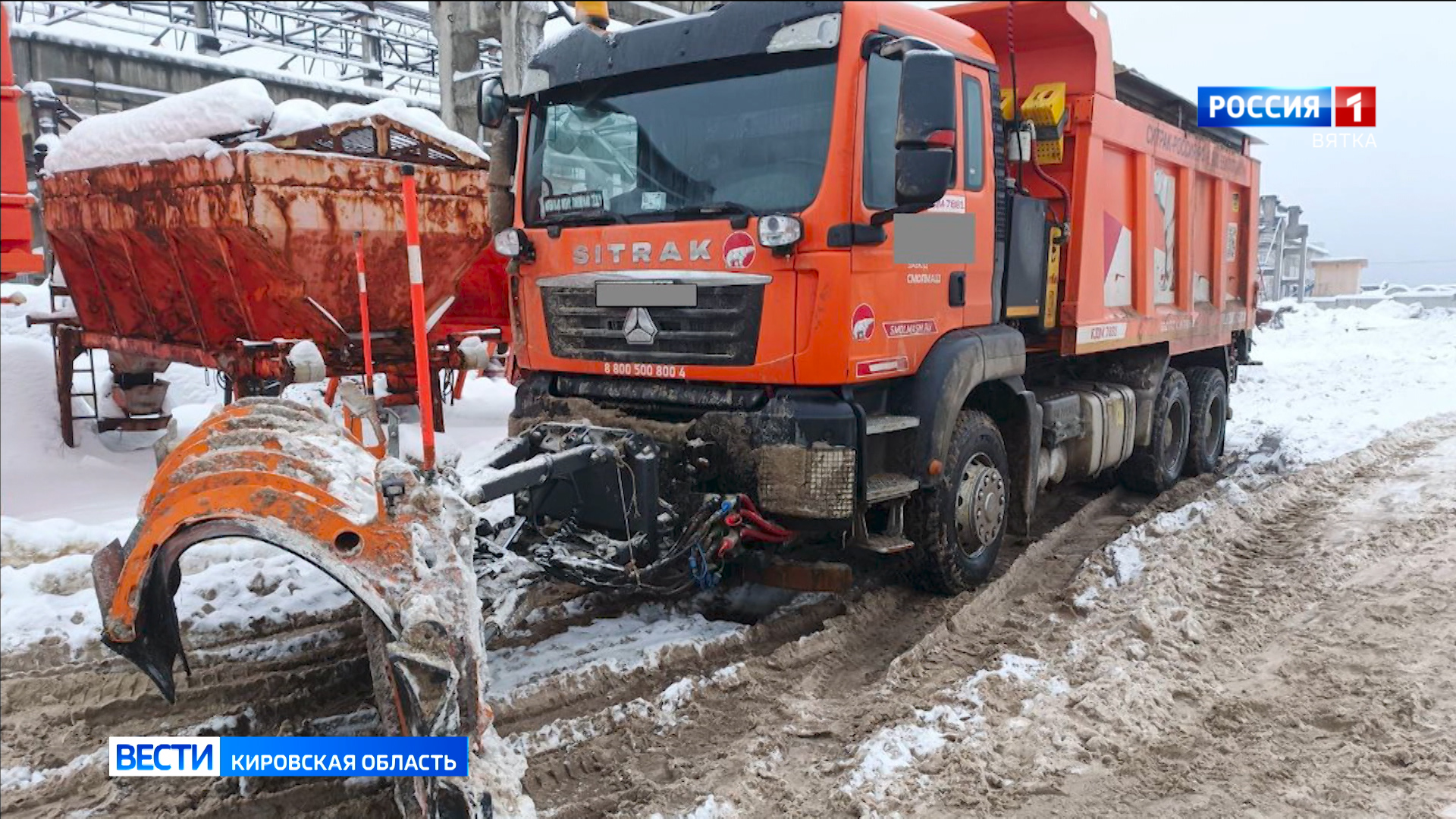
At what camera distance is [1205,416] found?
857 centimetres

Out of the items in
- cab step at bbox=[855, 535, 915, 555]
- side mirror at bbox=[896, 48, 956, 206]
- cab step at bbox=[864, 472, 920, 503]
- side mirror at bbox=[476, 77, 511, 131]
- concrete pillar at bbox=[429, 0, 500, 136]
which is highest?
concrete pillar at bbox=[429, 0, 500, 136]

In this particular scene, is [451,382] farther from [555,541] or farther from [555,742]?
[555,742]

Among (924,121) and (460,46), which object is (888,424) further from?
(460,46)

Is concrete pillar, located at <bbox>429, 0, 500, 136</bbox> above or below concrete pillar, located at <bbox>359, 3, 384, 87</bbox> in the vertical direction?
below

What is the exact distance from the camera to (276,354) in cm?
697

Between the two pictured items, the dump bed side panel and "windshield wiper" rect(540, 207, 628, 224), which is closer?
"windshield wiper" rect(540, 207, 628, 224)

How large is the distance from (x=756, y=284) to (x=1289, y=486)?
5.44 meters

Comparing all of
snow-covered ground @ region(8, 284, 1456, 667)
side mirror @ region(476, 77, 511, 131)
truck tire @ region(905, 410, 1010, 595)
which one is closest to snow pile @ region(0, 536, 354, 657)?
snow-covered ground @ region(8, 284, 1456, 667)

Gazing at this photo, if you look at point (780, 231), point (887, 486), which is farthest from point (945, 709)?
point (780, 231)

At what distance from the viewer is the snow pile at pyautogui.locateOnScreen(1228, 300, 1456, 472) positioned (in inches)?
380

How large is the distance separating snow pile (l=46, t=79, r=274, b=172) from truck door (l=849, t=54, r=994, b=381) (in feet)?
15.4

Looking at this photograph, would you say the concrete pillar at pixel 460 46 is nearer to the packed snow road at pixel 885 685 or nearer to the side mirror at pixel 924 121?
the packed snow road at pixel 885 685

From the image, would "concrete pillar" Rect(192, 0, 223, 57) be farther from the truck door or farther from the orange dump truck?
the truck door

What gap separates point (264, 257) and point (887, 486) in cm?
481
